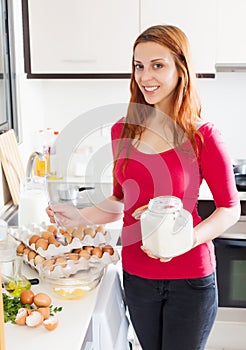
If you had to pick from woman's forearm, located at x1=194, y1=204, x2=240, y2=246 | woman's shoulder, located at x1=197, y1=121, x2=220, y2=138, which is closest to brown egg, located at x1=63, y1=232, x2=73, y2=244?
woman's forearm, located at x1=194, y1=204, x2=240, y2=246

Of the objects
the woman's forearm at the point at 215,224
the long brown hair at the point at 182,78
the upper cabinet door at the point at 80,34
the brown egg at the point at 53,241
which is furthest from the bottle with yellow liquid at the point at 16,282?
the upper cabinet door at the point at 80,34

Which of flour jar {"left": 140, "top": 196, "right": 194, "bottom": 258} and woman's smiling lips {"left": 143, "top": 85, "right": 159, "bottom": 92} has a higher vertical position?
woman's smiling lips {"left": 143, "top": 85, "right": 159, "bottom": 92}

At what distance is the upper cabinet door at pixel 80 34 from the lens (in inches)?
113

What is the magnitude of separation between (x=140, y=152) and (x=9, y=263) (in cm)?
54

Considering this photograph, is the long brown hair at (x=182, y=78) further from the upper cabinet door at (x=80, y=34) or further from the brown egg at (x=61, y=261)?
the upper cabinet door at (x=80, y=34)

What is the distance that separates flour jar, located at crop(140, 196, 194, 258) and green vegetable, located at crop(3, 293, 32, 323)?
1.34 feet

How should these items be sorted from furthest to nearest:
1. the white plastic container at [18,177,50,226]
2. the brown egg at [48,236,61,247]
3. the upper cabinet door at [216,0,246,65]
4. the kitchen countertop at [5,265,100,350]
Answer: the upper cabinet door at [216,0,246,65]
the white plastic container at [18,177,50,226]
the brown egg at [48,236,61,247]
the kitchen countertop at [5,265,100,350]

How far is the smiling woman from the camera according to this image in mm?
2803

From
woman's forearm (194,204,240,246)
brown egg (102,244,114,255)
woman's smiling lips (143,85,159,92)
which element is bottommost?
brown egg (102,244,114,255)

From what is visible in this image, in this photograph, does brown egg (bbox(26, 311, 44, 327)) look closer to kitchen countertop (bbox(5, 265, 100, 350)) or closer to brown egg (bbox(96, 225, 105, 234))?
kitchen countertop (bbox(5, 265, 100, 350))

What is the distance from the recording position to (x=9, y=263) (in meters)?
1.83

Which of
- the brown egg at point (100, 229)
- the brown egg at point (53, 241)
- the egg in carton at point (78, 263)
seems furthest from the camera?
the brown egg at point (100, 229)

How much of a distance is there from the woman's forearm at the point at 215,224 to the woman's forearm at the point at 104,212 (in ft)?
1.18

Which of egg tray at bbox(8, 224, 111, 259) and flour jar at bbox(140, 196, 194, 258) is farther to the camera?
egg tray at bbox(8, 224, 111, 259)
